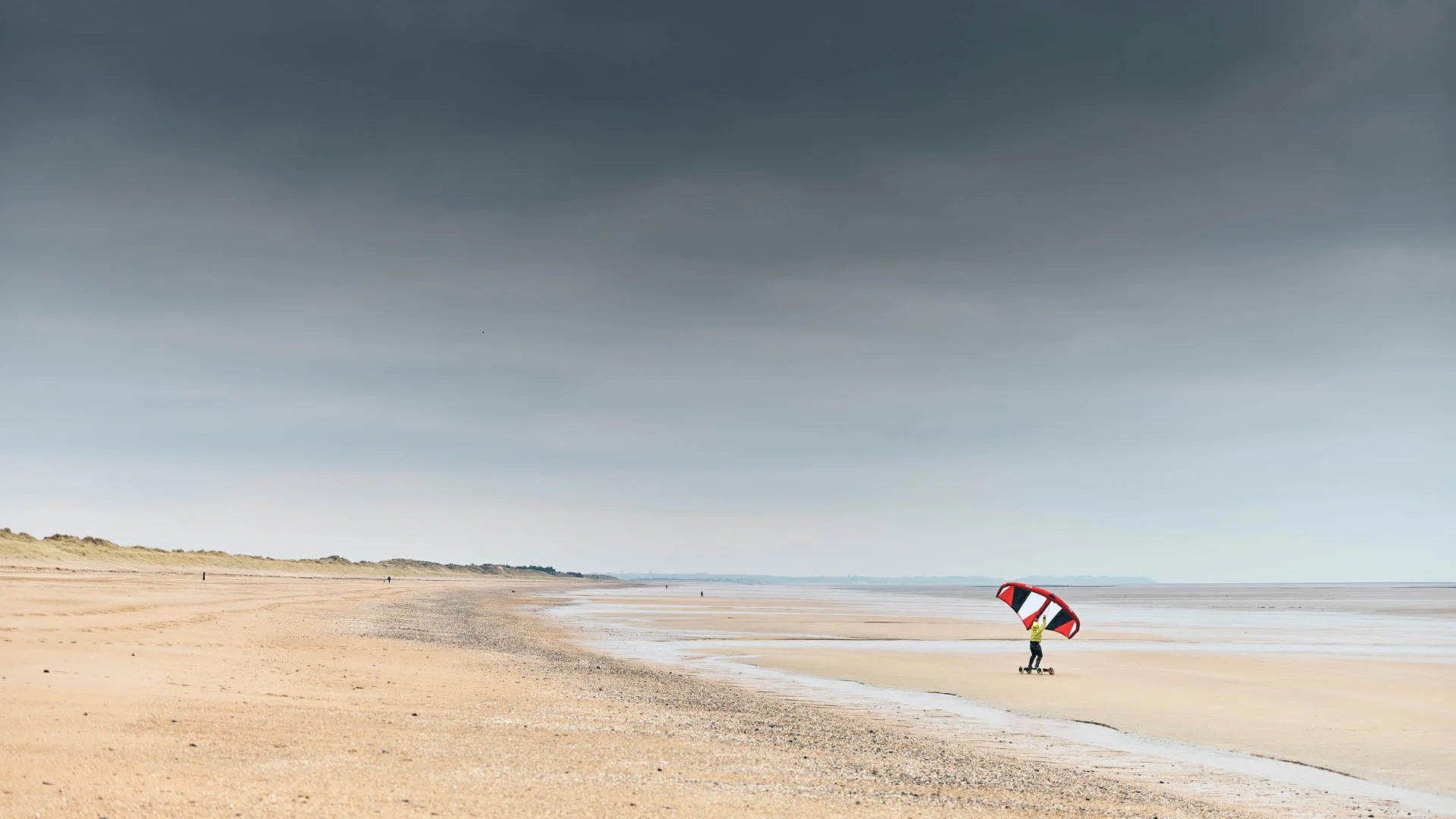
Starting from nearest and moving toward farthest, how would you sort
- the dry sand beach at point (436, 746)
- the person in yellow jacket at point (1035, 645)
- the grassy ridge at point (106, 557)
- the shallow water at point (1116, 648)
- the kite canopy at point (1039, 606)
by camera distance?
the dry sand beach at point (436, 746) < the shallow water at point (1116, 648) < the person in yellow jacket at point (1035, 645) < the kite canopy at point (1039, 606) < the grassy ridge at point (106, 557)

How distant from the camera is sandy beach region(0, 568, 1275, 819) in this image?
379 inches

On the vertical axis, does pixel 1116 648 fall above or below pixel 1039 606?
below

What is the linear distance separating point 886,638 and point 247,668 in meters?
27.7

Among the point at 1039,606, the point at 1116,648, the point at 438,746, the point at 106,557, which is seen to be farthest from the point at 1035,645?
the point at 106,557

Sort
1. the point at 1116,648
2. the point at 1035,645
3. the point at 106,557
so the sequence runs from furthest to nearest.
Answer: the point at 106,557, the point at 1116,648, the point at 1035,645

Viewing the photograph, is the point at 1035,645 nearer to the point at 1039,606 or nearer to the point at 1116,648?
the point at 1039,606

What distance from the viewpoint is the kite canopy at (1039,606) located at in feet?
97.2

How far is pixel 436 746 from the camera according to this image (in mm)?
12570

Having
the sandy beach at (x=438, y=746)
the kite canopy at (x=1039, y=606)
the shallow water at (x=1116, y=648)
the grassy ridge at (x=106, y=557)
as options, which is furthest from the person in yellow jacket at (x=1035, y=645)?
the grassy ridge at (x=106, y=557)

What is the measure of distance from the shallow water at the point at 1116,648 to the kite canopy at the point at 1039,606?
10.9 feet

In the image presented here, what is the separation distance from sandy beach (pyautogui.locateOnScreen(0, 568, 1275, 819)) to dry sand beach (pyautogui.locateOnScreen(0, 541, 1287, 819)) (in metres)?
0.04

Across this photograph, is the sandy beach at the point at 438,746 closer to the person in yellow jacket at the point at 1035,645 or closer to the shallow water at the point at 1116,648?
the shallow water at the point at 1116,648

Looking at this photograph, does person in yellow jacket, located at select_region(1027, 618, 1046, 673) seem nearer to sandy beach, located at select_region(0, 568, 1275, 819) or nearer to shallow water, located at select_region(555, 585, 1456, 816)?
shallow water, located at select_region(555, 585, 1456, 816)

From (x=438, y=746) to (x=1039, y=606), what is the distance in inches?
848
